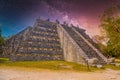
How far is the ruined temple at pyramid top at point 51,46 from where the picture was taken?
3675 cm

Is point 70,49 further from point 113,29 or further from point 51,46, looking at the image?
point 113,29

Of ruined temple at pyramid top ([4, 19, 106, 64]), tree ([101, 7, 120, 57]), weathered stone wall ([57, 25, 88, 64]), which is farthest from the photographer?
weathered stone wall ([57, 25, 88, 64])

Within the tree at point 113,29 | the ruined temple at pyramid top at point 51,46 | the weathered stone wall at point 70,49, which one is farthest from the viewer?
the weathered stone wall at point 70,49

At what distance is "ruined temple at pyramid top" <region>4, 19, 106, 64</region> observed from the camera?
36750mm

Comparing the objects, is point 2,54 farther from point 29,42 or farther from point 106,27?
point 106,27

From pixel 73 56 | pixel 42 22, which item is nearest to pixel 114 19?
pixel 73 56

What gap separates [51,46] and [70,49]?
14.6 ft

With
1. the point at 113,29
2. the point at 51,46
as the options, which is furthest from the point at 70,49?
the point at 113,29

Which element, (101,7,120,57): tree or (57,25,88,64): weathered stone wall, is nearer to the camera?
(101,7,120,57): tree

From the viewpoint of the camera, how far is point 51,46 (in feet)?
138

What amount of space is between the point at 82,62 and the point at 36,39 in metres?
11.3

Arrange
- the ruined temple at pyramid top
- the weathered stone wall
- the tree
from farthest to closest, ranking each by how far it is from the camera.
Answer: the weathered stone wall → the ruined temple at pyramid top → the tree

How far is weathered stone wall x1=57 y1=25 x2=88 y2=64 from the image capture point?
122ft

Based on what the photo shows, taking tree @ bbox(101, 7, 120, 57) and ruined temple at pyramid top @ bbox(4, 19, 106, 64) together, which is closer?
tree @ bbox(101, 7, 120, 57)
